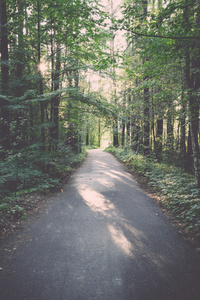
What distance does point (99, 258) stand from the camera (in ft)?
10.9

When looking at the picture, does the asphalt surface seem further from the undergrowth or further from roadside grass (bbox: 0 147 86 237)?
the undergrowth

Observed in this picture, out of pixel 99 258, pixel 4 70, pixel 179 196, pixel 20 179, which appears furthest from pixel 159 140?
pixel 4 70

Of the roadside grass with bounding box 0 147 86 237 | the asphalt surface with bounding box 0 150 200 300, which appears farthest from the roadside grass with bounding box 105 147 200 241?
the roadside grass with bounding box 0 147 86 237

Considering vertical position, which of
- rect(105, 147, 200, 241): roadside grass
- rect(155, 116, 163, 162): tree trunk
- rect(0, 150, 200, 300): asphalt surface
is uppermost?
rect(155, 116, 163, 162): tree trunk

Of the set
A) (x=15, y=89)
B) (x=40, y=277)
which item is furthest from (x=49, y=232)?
(x=15, y=89)

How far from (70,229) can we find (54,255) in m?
1.05

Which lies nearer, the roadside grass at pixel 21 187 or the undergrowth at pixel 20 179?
the roadside grass at pixel 21 187

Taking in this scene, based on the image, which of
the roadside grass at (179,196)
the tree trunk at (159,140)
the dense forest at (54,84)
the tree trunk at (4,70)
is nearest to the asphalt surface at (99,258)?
the roadside grass at (179,196)

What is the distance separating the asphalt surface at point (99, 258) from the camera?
2582 mm

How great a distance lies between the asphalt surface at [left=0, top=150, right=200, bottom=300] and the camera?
2.58 meters

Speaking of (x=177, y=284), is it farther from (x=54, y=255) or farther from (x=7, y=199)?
(x=7, y=199)

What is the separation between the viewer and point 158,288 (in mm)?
2623

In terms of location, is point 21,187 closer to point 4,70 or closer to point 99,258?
point 99,258

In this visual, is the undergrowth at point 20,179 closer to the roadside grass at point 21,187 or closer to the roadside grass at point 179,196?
the roadside grass at point 21,187
